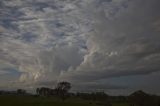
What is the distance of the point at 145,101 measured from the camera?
143375 millimetres

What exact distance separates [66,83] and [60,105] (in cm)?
6799

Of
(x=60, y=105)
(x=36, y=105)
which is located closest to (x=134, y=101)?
(x=60, y=105)

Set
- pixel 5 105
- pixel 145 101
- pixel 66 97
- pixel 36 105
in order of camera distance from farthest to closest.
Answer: pixel 66 97
pixel 145 101
pixel 36 105
pixel 5 105

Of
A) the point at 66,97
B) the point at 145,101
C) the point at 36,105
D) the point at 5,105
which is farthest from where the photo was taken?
the point at 66,97

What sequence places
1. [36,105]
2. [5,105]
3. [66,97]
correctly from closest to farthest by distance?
[5,105]
[36,105]
[66,97]

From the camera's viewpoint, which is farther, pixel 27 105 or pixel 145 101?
pixel 145 101

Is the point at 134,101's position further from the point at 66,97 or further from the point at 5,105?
the point at 5,105

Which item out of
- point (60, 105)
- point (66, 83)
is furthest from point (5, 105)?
point (66, 83)

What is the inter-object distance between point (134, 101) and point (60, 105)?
147 feet

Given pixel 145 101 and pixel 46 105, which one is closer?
pixel 46 105

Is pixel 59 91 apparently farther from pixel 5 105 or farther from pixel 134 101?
pixel 5 105

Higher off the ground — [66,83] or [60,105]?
[66,83]

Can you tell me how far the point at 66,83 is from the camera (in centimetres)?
19450

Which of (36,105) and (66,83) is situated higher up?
(66,83)
